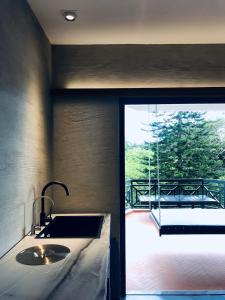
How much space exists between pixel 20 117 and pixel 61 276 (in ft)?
3.77

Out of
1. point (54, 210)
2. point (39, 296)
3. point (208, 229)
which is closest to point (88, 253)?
point (39, 296)

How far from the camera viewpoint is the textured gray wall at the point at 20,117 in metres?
1.66

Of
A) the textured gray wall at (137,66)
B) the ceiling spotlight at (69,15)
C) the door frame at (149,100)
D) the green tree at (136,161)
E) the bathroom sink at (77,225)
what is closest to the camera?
the ceiling spotlight at (69,15)

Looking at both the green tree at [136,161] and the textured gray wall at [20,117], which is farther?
the green tree at [136,161]

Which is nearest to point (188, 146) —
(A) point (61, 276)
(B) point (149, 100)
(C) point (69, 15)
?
(B) point (149, 100)

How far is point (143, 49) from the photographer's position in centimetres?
297

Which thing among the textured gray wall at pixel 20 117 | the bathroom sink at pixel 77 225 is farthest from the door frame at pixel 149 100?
the textured gray wall at pixel 20 117

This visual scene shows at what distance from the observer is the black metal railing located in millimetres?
3109

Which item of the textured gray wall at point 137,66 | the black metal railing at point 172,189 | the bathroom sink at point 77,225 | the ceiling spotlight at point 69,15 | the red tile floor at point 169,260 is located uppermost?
the ceiling spotlight at point 69,15

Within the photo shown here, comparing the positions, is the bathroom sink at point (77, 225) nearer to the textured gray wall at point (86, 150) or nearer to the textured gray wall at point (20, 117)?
the textured gray wall at point (86, 150)

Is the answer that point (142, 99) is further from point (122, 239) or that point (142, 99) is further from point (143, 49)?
point (122, 239)

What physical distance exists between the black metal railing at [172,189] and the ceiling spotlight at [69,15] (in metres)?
1.77

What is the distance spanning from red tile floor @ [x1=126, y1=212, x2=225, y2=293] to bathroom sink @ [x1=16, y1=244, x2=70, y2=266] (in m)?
1.47

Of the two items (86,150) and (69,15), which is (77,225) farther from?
(69,15)
